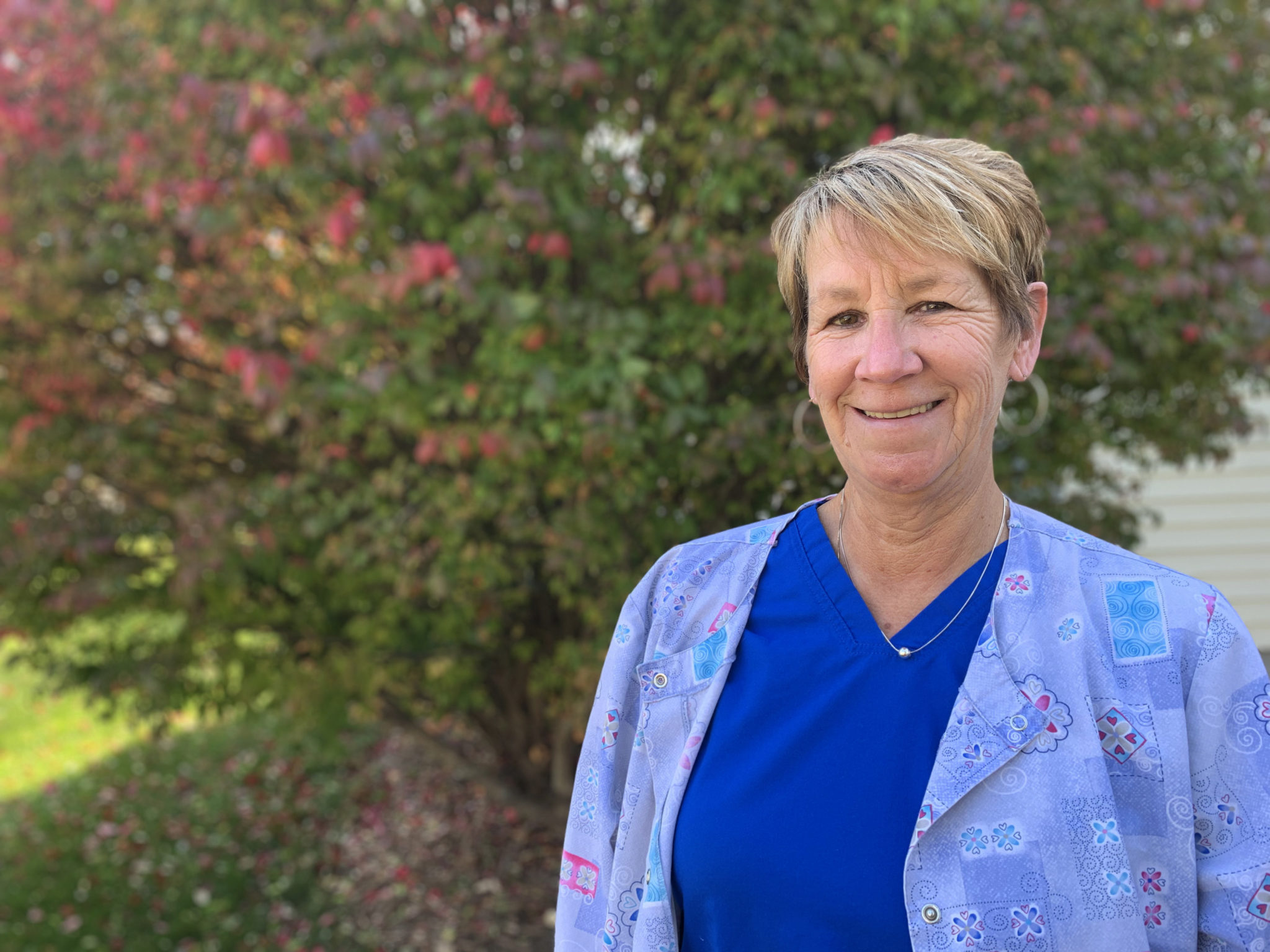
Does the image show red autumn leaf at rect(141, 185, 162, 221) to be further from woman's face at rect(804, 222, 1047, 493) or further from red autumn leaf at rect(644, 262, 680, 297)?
woman's face at rect(804, 222, 1047, 493)

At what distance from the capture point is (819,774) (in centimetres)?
156

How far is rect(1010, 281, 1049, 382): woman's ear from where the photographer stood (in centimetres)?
170

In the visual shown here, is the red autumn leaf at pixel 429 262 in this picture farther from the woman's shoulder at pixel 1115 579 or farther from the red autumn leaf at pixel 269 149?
the woman's shoulder at pixel 1115 579

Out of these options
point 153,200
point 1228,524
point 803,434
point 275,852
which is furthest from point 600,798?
point 1228,524

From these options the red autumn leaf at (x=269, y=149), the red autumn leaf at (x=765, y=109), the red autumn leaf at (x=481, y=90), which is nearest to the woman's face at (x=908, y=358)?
the red autumn leaf at (x=765, y=109)

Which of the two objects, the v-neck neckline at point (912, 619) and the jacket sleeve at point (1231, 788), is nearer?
the jacket sleeve at point (1231, 788)

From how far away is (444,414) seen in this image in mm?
3572

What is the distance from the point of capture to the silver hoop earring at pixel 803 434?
288 centimetres

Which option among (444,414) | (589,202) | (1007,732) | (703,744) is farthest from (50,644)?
(1007,732)

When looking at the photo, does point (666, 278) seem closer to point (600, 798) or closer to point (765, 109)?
point (765, 109)

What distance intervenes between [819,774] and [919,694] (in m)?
0.18

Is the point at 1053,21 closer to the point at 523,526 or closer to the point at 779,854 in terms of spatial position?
the point at 523,526

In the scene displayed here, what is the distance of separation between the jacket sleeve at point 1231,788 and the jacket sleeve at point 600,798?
2.68 feet

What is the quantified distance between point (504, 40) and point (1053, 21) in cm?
179
